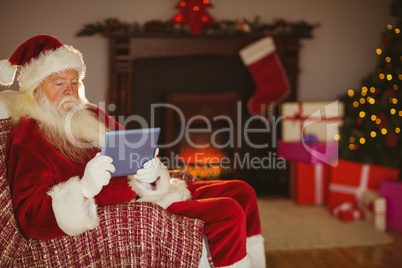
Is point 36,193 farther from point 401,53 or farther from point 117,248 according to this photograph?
point 401,53

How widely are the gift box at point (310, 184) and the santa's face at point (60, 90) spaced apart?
223 cm

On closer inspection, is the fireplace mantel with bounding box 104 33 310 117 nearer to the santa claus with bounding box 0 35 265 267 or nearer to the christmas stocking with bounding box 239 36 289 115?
the christmas stocking with bounding box 239 36 289 115

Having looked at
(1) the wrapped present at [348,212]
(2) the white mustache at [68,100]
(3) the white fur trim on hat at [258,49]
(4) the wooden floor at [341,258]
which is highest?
(3) the white fur trim on hat at [258,49]

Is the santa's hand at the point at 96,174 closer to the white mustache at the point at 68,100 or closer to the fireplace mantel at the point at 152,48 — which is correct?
the white mustache at the point at 68,100

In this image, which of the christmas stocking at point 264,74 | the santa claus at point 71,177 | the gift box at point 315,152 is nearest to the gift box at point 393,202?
the gift box at point 315,152

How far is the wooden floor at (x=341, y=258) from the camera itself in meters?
2.34

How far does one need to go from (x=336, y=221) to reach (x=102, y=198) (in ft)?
6.61

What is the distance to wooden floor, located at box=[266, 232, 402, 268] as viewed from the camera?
2338mm

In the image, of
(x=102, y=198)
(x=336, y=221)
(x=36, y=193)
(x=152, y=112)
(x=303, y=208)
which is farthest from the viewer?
(x=152, y=112)

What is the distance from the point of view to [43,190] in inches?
57.7

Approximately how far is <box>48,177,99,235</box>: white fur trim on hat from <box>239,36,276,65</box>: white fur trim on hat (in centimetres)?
252

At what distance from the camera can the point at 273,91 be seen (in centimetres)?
374

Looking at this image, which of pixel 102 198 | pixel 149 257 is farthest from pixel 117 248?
pixel 102 198

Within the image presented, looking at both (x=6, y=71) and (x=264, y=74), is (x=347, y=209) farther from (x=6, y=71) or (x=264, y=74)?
(x=6, y=71)
